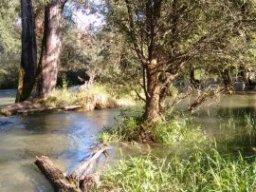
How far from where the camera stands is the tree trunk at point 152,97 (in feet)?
39.7

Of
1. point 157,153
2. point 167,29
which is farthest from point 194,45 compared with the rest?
point 157,153

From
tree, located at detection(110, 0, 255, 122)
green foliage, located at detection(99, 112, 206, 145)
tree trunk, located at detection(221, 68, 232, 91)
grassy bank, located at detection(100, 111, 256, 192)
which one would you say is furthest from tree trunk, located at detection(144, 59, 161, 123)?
tree trunk, located at detection(221, 68, 232, 91)

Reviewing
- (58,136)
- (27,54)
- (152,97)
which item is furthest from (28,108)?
(152,97)

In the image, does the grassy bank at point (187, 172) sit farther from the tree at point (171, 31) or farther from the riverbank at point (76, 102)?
the riverbank at point (76, 102)

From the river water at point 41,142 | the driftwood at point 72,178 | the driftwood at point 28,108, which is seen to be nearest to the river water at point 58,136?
the river water at point 41,142

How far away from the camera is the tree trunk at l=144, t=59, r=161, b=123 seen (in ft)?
39.7

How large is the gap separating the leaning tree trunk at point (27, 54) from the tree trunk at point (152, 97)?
358 inches

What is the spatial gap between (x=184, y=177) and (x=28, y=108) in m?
11.2

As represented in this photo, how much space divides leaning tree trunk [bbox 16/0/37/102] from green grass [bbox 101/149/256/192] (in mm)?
12354

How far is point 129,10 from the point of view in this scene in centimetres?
1153

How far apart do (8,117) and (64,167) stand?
8.00 metres

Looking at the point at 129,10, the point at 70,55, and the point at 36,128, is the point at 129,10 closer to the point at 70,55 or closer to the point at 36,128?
the point at 36,128

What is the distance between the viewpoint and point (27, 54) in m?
20.4

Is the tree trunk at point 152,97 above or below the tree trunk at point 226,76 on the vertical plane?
below
